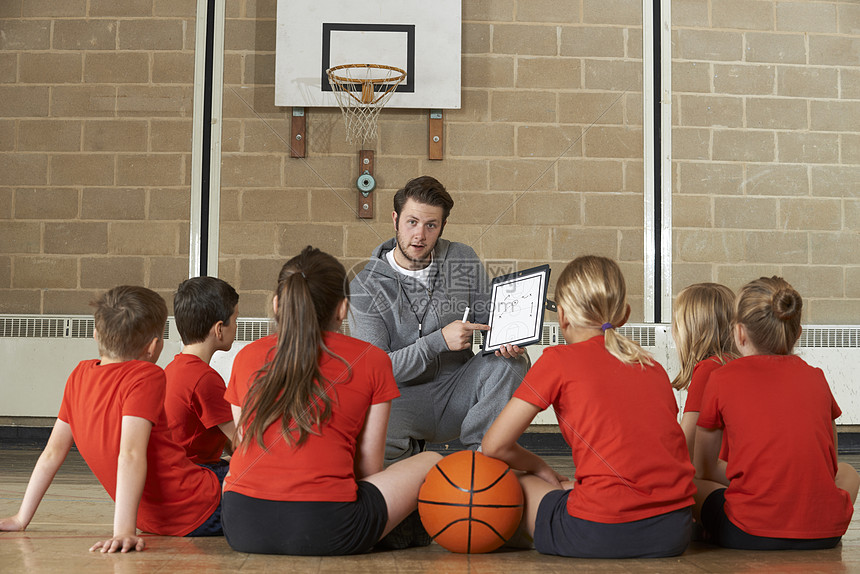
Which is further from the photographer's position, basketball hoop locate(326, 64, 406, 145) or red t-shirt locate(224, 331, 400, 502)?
basketball hoop locate(326, 64, 406, 145)

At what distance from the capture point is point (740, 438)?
5.52ft

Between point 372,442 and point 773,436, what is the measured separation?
2.90 feet

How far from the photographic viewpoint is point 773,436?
1.65m

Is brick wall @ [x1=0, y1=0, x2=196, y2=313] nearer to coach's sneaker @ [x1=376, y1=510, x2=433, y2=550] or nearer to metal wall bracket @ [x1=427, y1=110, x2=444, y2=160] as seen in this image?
metal wall bracket @ [x1=427, y1=110, x2=444, y2=160]

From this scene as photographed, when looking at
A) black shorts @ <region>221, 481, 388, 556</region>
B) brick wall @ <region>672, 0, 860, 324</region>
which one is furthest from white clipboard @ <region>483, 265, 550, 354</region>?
brick wall @ <region>672, 0, 860, 324</region>

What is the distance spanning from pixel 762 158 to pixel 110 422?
4.11 m

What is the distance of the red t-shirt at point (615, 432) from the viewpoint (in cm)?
156

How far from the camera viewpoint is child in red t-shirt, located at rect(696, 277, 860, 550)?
1.65m

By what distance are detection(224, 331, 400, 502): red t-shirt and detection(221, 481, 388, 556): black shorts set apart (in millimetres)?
21

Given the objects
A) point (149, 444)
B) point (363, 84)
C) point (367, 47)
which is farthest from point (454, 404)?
point (367, 47)

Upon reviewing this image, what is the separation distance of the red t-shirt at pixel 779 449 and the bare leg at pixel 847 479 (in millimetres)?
143

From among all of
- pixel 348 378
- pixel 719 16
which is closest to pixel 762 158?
pixel 719 16

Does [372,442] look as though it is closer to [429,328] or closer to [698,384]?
[698,384]

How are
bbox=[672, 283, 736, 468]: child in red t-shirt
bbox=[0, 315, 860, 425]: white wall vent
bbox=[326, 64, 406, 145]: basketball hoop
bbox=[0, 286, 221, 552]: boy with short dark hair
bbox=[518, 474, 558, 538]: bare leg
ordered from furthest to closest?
bbox=[326, 64, 406, 145]: basketball hoop, bbox=[0, 315, 860, 425]: white wall vent, bbox=[672, 283, 736, 468]: child in red t-shirt, bbox=[518, 474, 558, 538]: bare leg, bbox=[0, 286, 221, 552]: boy with short dark hair
